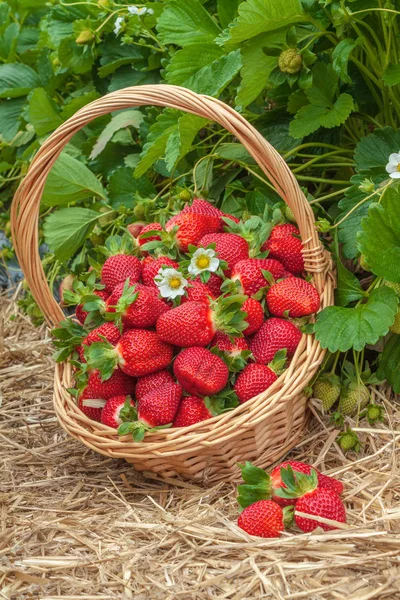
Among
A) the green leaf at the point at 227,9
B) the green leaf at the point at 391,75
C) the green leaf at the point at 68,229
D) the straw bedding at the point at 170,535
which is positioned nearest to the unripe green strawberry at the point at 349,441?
the straw bedding at the point at 170,535

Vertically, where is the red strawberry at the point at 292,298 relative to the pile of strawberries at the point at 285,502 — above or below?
above

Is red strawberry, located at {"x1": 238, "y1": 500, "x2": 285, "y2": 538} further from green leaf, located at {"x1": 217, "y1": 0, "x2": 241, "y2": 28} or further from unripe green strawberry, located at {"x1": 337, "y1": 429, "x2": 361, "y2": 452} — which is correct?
green leaf, located at {"x1": 217, "y1": 0, "x2": 241, "y2": 28}

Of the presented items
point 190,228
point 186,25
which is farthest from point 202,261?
point 186,25

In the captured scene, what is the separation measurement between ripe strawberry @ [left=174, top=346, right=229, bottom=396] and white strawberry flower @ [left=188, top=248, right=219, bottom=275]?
149 mm

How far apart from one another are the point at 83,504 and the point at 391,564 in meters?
0.53

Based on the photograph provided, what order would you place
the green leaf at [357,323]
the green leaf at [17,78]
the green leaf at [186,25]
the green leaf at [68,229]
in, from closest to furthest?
the green leaf at [357,323]
the green leaf at [186,25]
the green leaf at [68,229]
the green leaf at [17,78]

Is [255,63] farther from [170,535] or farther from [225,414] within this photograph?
[170,535]

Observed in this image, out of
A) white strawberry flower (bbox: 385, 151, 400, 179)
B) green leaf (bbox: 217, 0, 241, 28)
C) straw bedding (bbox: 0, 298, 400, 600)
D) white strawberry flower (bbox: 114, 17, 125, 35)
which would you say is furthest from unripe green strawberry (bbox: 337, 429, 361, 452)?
white strawberry flower (bbox: 114, 17, 125, 35)

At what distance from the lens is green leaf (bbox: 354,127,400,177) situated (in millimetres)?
1486

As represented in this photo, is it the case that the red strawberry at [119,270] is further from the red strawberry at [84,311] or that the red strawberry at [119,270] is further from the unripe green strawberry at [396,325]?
the unripe green strawberry at [396,325]

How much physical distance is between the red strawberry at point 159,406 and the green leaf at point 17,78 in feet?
4.68

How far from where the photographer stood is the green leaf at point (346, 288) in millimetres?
1388

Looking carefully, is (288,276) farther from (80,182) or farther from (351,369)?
(80,182)

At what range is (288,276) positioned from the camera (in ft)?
4.62
